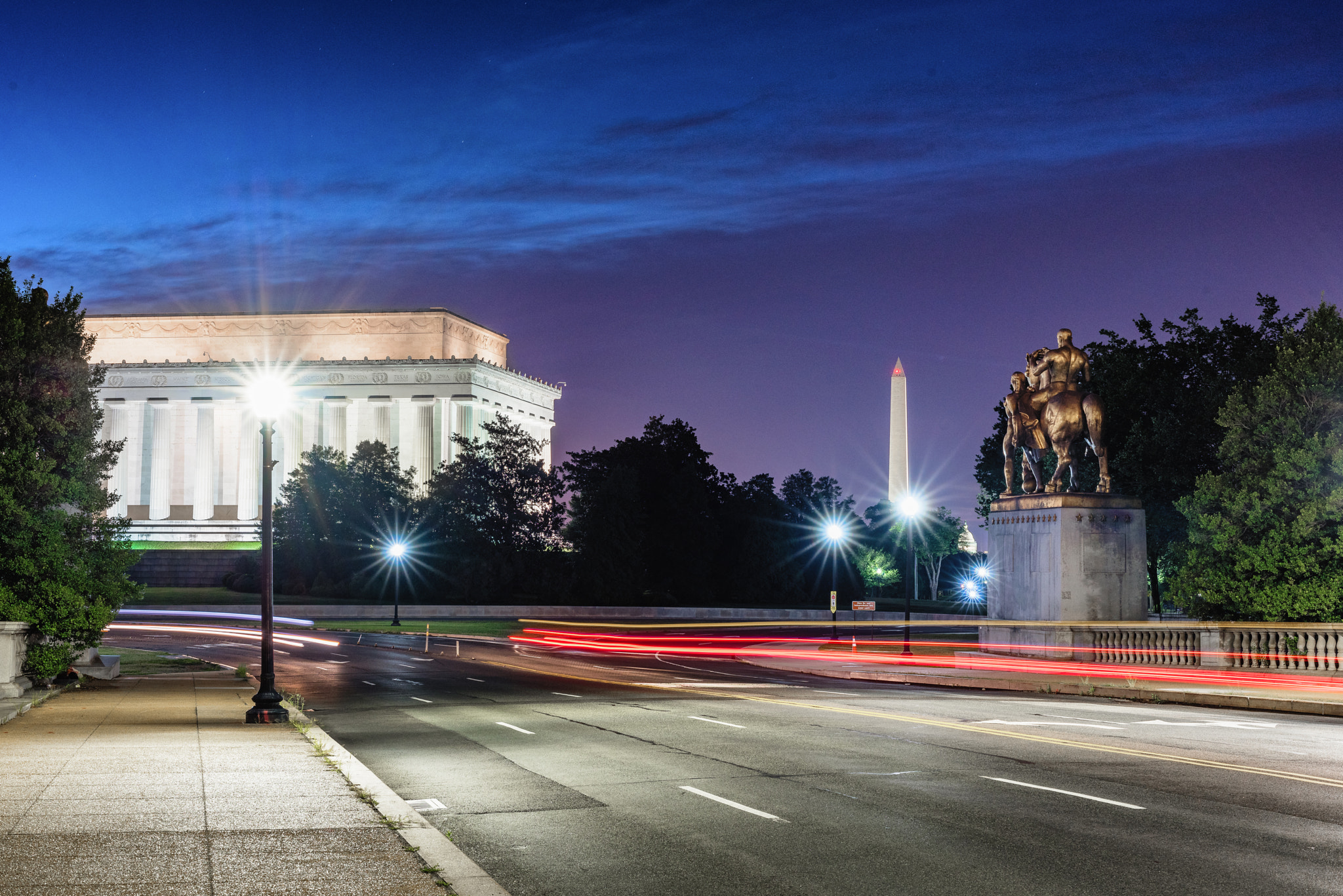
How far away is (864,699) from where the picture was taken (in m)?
27.4

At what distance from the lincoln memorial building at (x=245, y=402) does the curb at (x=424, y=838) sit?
11585 cm

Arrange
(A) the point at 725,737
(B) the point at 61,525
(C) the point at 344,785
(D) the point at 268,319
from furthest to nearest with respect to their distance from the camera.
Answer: (D) the point at 268,319 → (B) the point at 61,525 → (A) the point at 725,737 → (C) the point at 344,785

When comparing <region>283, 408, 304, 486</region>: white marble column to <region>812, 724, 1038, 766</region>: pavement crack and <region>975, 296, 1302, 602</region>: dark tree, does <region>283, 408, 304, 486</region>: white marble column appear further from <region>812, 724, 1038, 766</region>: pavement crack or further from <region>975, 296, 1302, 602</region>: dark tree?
<region>812, 724, 1038, 766</region>: pavement crack

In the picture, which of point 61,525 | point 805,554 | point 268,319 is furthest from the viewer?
point 268,319

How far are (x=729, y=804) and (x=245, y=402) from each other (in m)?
124

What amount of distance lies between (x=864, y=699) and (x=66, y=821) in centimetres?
1902

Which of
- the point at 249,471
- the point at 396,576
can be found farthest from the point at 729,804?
the point at 249,471

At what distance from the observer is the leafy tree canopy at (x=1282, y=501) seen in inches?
1162

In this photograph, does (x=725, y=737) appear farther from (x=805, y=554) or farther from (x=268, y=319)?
(x=268, y=319)

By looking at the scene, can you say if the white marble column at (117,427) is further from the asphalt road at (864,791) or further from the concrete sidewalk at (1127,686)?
the asphalt road at (864,791)

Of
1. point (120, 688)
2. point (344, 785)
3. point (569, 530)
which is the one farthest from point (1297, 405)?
point (569, 530)

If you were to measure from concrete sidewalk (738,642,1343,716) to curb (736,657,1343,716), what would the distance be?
0.01m

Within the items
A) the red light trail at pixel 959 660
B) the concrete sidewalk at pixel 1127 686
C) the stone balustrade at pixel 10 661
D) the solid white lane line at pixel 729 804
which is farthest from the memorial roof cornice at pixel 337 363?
the solid white lane line at pixel 729 804

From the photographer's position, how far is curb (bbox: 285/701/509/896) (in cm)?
912
